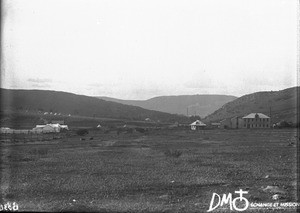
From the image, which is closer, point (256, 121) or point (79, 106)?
point (256, 121)

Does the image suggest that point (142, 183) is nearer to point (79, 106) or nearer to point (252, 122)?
point (252, 122)

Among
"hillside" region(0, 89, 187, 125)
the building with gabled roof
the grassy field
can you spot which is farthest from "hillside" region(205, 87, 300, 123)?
the grassy field

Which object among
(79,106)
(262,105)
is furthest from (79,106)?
(262,105)

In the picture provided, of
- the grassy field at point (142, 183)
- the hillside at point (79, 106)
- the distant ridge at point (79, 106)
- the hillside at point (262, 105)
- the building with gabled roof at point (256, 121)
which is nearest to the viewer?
the grassy field at point (142, 183)

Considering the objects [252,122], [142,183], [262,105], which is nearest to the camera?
[142,183]

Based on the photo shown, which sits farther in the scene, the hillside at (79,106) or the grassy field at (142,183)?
the hillside at (79,106)

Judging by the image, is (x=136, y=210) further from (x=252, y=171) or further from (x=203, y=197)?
(x=252, y=171)

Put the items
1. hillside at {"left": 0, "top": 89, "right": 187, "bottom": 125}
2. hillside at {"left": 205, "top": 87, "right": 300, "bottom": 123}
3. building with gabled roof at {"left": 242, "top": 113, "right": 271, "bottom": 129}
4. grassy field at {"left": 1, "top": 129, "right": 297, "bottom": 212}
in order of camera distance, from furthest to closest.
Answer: hillside at {"left": 0, "top": 89, "right": 187, "bottom": 125} < hillside at {"left": 205, "top": 87, "right": 300, "bottom": 123} < building with gabled roof at {"left": 242, "top": 113, "right": 271, "bottom": 129} < grassy field at {"left": 1, "top": 129, "right": 297, "bottom": 212}

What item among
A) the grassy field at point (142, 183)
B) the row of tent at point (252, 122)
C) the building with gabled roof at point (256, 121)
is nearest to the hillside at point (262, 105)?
the building with gabled roof at point (256, 121)

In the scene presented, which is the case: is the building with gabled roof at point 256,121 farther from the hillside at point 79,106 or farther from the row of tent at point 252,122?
the hillside at point 79,106

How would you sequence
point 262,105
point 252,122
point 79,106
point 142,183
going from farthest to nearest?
point 79,106 → point 262,105 → point 252,122 → point 142,183

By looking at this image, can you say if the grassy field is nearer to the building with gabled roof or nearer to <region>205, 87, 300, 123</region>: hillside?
the building with gabled roof

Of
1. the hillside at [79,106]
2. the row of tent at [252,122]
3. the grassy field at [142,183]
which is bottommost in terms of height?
the grassy field at [142,183]
